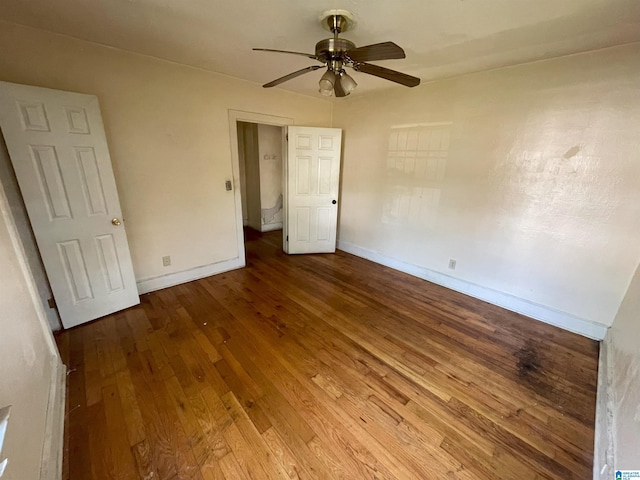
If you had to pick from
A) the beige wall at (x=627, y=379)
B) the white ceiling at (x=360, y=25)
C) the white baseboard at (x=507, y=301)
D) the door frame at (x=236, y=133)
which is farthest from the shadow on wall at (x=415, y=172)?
the beige wall at (x=627, y=379)

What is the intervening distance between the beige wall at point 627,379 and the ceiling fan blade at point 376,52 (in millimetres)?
2133

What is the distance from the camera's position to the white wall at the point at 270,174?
193 inches

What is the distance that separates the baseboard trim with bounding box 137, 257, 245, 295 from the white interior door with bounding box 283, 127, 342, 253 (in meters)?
0.97

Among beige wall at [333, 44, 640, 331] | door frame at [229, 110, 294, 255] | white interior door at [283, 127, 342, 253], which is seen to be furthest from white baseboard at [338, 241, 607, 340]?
door frame at [229, 110, 294, 255]

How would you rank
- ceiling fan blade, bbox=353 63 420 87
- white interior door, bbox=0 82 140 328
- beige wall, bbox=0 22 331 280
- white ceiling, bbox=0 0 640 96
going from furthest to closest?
1. beige wall, bbox=0 22 331 280
2. white interior door, bbox=0 82 140 328
3. ceiling fan blade, bbox=353 63 420 87
4. white ceiling, bbox=0 0 640 96

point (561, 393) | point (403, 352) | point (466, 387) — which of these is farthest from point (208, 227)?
point (561, 393)

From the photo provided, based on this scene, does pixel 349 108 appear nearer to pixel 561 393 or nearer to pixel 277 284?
pixel 277 284

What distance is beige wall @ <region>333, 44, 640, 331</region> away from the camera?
2020 millimetres

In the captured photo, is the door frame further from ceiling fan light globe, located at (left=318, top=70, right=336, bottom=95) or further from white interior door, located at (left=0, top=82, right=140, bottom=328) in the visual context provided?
ceiling fan light globe, located at (left=318, top=70, right=336, bottom=95)

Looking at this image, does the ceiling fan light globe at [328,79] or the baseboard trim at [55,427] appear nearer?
the baseboard trim at [55,427]

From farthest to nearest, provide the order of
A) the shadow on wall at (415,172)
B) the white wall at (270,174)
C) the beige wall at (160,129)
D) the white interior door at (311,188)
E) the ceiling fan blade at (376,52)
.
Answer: the white wall at (270,174), the white interior door at (311,188), the shadow on wall at (415,172), the beige wall at (160,129), the ceiling fan blade at (376,52)

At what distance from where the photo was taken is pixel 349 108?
3.81 metres

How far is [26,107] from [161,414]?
2.38m

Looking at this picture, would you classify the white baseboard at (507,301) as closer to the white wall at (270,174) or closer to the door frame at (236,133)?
the door frame at (236,133)
